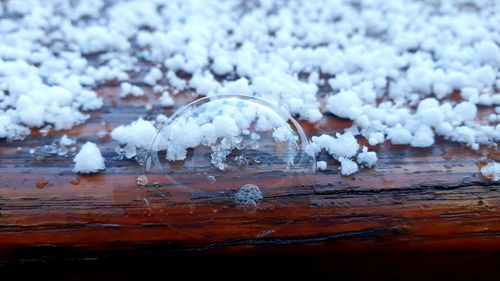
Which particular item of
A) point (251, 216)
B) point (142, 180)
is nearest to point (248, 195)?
point (251, 216)

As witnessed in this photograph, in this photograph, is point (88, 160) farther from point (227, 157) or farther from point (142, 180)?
point (227, 157)

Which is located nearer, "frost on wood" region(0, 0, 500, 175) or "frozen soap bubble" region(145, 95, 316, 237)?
"frozen soap bubble" region(145, 95, 316, 237)

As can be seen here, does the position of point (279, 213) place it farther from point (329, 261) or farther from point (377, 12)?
point (377, 12)

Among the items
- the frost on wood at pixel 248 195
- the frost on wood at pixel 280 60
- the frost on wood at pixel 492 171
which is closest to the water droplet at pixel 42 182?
the frost on wood at pixel 280 60

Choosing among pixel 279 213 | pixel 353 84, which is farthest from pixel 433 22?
pixel 279 213

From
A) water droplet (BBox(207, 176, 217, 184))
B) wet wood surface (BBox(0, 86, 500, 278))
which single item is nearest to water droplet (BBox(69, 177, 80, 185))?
wet wood surface (BBox(0, 86, 500, 278))

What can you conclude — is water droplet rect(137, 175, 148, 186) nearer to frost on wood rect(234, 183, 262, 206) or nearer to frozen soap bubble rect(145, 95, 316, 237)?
frozen soap bubble rect(145, 95, 316, 237)

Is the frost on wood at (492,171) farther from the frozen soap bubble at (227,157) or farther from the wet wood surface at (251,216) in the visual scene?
the frozen soap bubble at (227,157)
